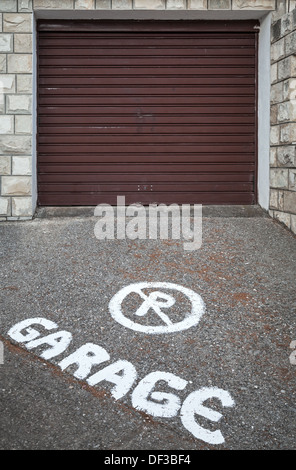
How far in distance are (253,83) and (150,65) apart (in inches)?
71.8

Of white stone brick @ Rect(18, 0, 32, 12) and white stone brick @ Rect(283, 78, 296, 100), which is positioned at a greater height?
white stone brick @ Rect(18, 0, 32, 12)

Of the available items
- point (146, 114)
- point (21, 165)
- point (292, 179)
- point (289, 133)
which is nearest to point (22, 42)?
point (21, 165)

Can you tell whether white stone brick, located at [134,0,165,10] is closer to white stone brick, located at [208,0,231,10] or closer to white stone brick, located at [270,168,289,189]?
white stone brick, located at [208,0,231,10]

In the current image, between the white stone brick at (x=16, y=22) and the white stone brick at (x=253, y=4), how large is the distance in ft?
11.0

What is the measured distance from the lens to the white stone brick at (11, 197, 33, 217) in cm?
718

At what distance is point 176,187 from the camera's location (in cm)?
779

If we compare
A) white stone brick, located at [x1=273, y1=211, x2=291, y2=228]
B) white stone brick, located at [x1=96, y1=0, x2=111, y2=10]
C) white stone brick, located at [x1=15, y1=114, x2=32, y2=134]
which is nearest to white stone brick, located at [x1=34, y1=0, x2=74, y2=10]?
white stone brick, located at [x1=96, y1=0, x2=111, y2=10]

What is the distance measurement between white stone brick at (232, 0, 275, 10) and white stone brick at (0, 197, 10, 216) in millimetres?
4799

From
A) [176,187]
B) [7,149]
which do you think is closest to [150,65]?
[176,187]

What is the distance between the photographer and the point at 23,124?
7152 mm

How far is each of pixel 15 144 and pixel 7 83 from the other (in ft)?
3.18

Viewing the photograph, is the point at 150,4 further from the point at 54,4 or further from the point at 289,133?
the point at 289,133

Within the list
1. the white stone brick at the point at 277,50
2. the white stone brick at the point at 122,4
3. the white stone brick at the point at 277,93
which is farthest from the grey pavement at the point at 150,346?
the white stone brick at the point at 122,4
